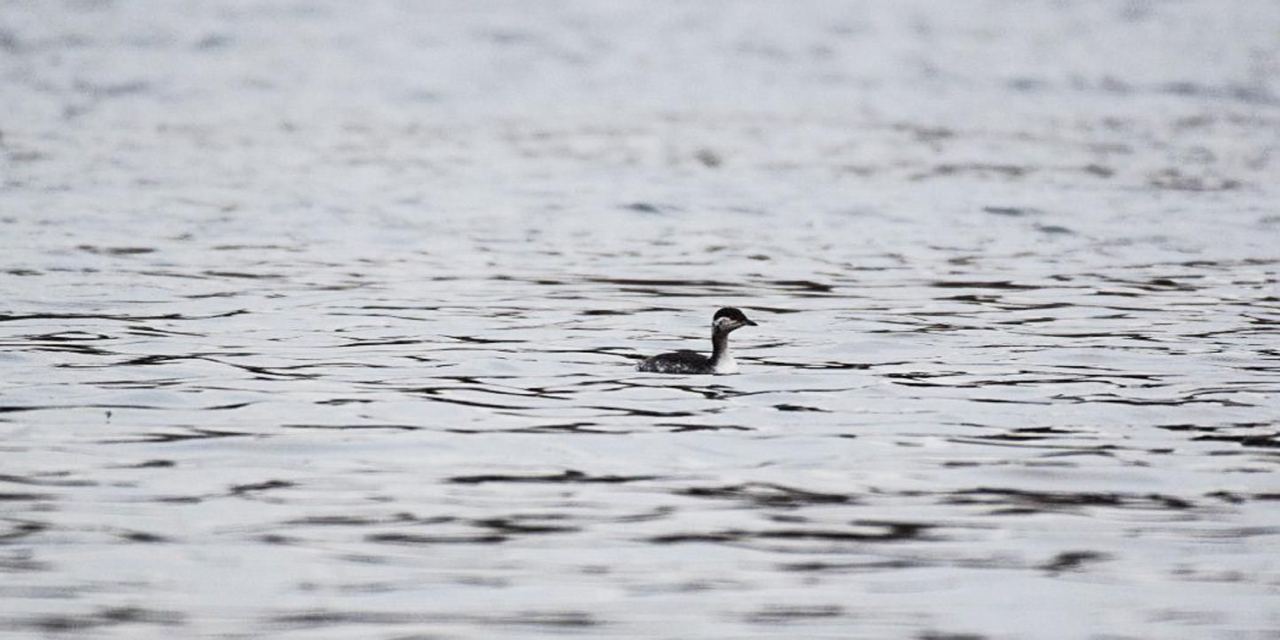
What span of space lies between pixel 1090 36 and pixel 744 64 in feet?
29.8

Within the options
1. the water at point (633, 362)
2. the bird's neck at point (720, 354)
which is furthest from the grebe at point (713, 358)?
the water at point (633, 362)

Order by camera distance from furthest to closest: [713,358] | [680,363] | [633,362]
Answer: [633,362]
[713,358]
[680,363]

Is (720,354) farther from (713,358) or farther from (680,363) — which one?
(680,363)

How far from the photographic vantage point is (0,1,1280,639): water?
1001 centimetres

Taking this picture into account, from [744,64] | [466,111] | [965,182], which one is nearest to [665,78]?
[744,64]

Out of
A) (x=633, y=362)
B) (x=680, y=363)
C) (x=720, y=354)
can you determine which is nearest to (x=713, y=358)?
(x=720, y=354)

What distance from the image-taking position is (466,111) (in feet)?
123

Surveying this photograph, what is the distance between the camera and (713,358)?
51.2ft

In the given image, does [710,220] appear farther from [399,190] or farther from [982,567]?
[982,567]

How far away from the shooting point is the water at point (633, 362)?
10.0 meters

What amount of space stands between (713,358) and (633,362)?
0.95m

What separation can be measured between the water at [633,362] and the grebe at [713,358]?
134 millimetres

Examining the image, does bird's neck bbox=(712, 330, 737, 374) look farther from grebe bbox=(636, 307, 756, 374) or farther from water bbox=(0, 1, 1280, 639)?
water bbox=(0, 1, 1280, 639)

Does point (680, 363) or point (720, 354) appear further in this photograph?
point (720, 354)
